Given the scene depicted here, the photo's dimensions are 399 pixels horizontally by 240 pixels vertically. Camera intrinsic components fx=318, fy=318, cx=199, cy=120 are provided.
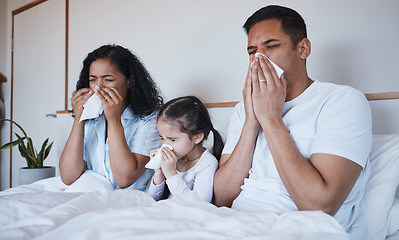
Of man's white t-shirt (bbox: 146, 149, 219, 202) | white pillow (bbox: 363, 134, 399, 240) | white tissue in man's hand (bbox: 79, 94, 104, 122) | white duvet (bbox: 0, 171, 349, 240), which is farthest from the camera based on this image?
white tissue in man's hand (bbox: 79, 94, 104, 122)

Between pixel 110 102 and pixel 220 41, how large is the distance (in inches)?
30.0

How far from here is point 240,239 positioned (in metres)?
0.59

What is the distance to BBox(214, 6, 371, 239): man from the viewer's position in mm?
867

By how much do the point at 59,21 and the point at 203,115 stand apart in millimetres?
2164

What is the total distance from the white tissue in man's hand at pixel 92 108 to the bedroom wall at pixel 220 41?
66cm

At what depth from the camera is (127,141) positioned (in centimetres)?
153

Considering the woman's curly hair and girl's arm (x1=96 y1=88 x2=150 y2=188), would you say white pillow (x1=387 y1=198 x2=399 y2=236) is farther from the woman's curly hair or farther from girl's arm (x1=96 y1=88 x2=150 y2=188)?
the woman's curly hair

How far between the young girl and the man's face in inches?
15.9

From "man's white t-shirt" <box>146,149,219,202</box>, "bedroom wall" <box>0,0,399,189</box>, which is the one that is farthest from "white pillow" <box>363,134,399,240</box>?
"man's white t-shirt" <box>146,149,219,202</box>

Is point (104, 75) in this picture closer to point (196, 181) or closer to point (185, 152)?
point (185, 152)

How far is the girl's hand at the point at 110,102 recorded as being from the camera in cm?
140

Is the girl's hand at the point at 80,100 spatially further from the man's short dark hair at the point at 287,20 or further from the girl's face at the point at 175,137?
the man's short dark hair at the point at 287,20

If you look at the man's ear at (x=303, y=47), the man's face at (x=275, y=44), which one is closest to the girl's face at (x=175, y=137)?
the man's face at (x=275, y=44)

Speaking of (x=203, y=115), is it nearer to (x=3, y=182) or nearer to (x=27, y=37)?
(x=27, y=37)
